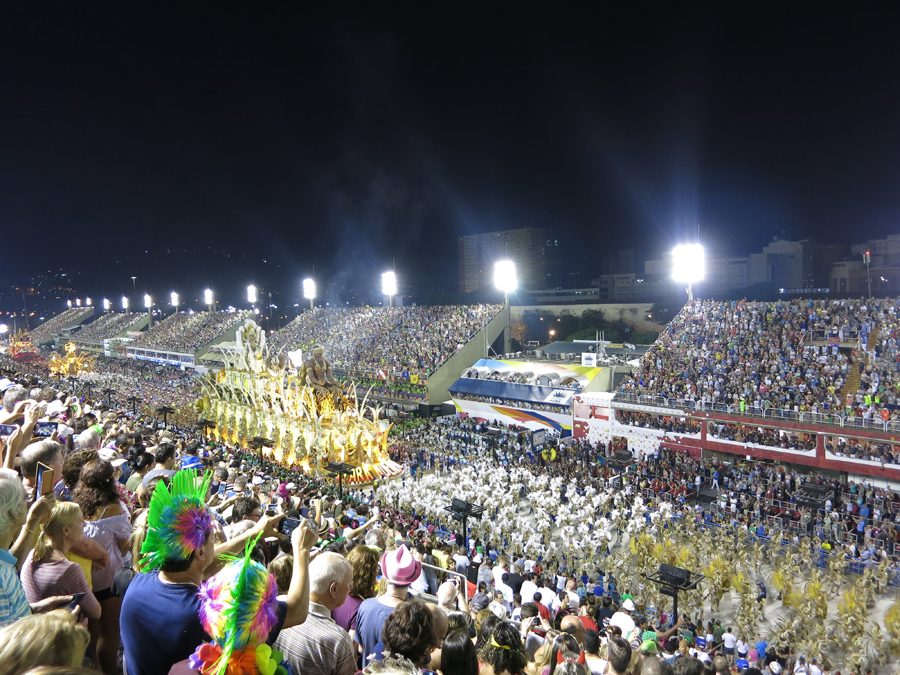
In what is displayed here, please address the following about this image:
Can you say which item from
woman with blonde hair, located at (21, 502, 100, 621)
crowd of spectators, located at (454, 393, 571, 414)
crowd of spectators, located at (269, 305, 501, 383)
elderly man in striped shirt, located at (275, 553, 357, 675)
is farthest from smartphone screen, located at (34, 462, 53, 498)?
crowd of spectators, located at (269, 305, 501, 383)

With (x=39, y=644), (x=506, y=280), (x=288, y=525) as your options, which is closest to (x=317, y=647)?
(x=39, y=644)

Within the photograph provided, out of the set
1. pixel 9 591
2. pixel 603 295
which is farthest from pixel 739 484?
pixel 603 295

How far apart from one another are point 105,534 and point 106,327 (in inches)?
3509

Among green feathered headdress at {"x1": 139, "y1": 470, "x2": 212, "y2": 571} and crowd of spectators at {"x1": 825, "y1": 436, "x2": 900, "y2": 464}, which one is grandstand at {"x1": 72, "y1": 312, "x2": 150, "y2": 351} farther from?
green feathered headdress at {"x1": 139, "y1": 470, "x2": 212, "y2": 571}

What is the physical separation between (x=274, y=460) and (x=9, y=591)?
60.3 ft

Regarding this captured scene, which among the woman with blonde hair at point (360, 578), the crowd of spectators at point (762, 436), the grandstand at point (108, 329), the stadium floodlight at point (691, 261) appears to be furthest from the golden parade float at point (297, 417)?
the grandstand at point (108, 329)

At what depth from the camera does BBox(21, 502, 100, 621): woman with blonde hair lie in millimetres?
3215

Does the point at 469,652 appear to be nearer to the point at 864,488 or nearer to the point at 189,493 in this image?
the point at 189,493

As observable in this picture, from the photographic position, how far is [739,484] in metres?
16.3

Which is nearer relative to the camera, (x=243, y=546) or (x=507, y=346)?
(x=243, y=546)

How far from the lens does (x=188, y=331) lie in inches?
2515

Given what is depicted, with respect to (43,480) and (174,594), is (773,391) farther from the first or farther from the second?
(174,594)

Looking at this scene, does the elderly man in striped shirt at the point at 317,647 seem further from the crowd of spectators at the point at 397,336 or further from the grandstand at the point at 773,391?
the crowd of spectators at the point at 397,336

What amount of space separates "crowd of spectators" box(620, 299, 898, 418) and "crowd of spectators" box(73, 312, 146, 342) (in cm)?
7404
